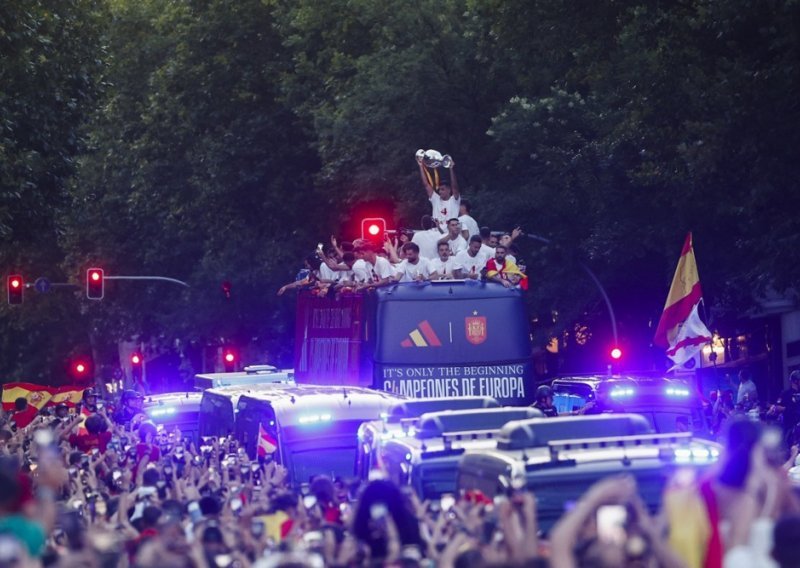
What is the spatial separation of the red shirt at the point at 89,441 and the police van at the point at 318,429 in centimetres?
172

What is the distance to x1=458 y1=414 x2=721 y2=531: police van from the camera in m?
11.3

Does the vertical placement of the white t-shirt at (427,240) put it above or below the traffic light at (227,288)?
below

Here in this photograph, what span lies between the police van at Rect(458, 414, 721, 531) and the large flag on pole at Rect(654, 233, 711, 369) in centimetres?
1188

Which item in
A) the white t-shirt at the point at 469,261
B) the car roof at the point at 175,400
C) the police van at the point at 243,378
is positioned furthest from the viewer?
the car roof at the point at 175,400

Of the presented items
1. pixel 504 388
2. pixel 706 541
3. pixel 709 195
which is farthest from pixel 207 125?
pixel 706 541

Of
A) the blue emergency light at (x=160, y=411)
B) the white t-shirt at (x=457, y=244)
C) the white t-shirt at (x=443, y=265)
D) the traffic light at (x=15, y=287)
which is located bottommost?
the blue emergency light at (x=160, y=411)

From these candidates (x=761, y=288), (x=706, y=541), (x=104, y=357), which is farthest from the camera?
(x=104, y=357)

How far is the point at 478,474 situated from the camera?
39.3 feet

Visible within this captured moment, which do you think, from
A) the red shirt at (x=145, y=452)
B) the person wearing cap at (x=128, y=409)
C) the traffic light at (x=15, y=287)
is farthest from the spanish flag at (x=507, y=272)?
the traffic light at (x=15, y=287)

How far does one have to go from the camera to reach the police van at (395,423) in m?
15.0

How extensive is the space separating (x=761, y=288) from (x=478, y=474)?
1794 cm

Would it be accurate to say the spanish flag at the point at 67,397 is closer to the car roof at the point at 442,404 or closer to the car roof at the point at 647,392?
the car roof at the point at 647,392

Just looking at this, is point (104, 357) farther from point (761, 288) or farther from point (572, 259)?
point (761, 288)

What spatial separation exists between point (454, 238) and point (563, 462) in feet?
35.0
